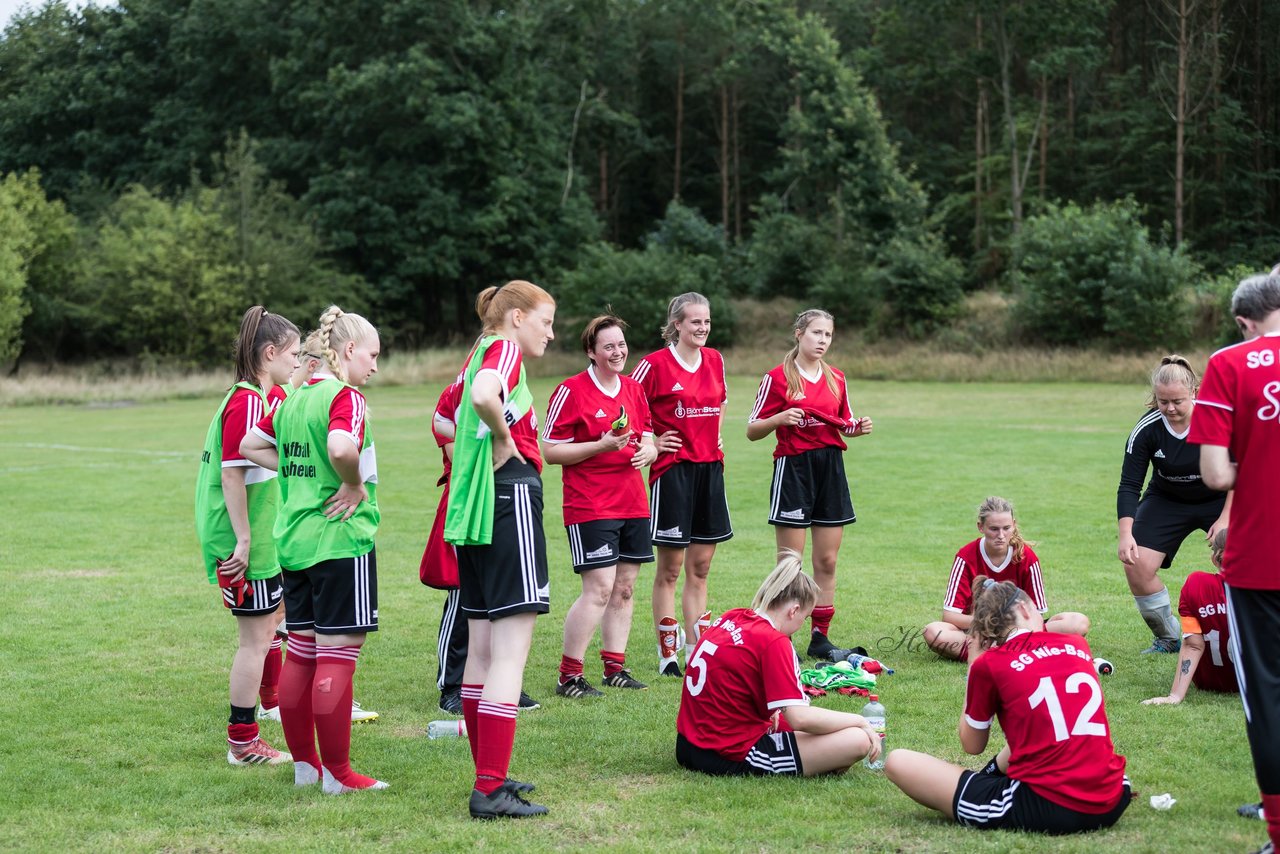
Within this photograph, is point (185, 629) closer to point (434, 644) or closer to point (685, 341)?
point (434, 644)

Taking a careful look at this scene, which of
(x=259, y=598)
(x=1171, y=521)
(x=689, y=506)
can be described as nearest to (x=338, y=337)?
(x=259, y=598)

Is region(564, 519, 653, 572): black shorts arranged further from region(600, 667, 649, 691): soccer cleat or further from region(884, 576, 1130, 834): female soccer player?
region(884, 576, 1130, 834): female soccer player

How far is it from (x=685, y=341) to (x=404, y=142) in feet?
163

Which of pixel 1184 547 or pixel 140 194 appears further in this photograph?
pixel 140 194

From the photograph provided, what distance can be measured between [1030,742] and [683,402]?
3.70 meters

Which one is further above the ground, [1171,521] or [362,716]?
[1171,521]

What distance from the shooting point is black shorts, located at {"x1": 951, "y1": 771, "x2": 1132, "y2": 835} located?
4.82 meters

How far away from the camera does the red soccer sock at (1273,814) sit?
4340 millimetres

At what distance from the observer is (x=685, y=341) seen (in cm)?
811

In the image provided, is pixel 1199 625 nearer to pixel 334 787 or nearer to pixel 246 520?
pixel 334 787

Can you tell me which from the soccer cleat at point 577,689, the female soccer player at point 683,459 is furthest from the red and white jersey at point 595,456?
the soccer cleat at point 577,689

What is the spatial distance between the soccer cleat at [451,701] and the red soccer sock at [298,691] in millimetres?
1599

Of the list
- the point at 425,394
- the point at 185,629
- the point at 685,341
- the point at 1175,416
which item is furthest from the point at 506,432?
the point at 425,394

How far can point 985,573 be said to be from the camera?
8.05 meters
